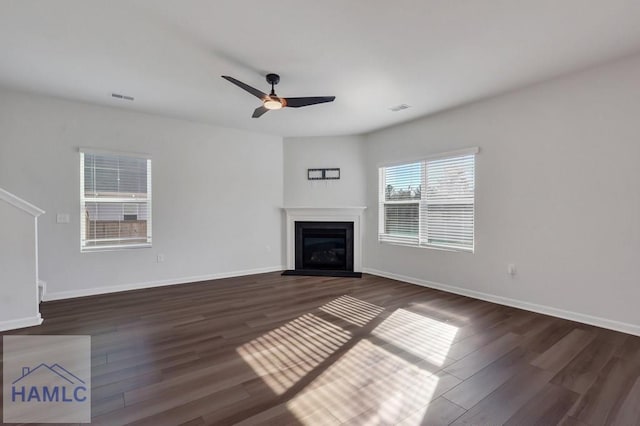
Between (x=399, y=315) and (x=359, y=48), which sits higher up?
(x=359, y=48)

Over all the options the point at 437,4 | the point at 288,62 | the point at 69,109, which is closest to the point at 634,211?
the point at 437,4

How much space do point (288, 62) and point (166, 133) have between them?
2.83 m

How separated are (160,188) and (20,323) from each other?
7.74ft

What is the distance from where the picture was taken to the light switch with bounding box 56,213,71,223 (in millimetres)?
4086

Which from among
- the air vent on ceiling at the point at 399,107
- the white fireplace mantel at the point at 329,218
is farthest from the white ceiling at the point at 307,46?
the white fireplace mantel at the point at 329,218

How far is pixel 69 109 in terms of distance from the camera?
4148 millimetres

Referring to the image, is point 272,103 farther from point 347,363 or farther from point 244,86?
point 347,363

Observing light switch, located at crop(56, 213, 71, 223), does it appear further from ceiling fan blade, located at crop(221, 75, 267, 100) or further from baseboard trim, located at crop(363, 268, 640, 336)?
baseboard trim, located at crop(363, 268, 640, 336)

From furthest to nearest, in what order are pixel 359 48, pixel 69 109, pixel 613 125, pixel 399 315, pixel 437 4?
pixel 69 109 → pixel 399 315 → pixel 613 125 → pixel 359 48 → pixel 437 4

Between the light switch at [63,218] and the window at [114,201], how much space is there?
0.16m

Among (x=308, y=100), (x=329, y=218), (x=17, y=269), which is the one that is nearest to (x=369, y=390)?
(x=308, y=100)

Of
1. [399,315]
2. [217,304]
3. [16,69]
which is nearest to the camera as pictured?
[16,69]

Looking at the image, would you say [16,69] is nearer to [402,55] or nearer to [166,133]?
[166,133]

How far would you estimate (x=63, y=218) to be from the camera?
162 inches
